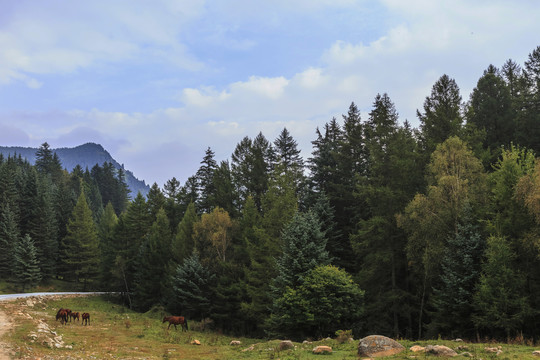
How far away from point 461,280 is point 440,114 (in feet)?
61.8

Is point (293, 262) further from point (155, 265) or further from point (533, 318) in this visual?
point (155, 265)

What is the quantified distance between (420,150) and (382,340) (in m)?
26.5

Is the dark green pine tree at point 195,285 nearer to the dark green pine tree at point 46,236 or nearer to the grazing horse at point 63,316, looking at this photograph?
the grazing horse at point 63,316

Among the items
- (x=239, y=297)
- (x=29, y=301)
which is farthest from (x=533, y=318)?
(x=29, y=301)

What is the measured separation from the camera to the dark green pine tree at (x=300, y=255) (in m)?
32.8

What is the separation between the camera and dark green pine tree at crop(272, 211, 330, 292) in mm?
32781

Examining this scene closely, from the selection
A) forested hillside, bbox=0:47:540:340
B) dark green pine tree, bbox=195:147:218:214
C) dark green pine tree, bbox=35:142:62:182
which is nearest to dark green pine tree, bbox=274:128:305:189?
forested hillside, bbox=0:47:540:340

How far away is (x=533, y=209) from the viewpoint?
22875 mm

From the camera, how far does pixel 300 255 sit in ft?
108

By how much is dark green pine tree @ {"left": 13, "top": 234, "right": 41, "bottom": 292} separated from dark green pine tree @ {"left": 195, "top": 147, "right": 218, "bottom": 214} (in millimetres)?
30607

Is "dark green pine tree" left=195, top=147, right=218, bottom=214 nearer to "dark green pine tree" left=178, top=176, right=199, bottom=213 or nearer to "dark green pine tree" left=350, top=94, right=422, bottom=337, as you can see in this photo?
"dark green pine tree" left=178, top=176, right=199, bottom=213

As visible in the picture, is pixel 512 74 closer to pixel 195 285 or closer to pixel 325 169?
pixel 325 169

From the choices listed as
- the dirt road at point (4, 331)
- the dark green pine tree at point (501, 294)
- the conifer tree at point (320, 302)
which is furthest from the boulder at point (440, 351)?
the dirt road at point (4, 331)

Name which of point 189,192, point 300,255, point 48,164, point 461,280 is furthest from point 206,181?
point 48,164
